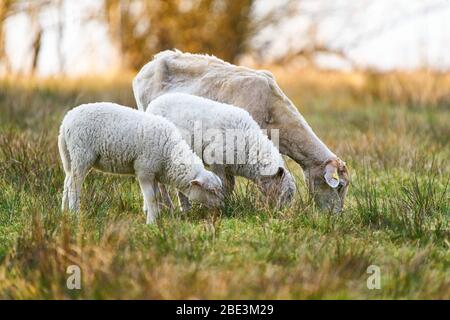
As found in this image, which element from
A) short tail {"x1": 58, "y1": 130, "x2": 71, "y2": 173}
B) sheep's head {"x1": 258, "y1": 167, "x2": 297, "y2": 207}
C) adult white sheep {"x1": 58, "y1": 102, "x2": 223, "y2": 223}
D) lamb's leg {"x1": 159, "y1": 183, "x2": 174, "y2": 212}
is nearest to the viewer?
adult white sheep {"x1": 58, "y1": 102, "x2": 223, "y2": 223}

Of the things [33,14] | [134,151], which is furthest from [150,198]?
[33,14]

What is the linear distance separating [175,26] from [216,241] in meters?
17.4

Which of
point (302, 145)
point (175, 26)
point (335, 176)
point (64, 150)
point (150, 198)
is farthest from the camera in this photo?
point (175, 26)

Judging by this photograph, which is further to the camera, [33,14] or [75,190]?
[33,14]

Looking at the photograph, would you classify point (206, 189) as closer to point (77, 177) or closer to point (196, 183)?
point (196, 183)

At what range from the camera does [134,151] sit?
6652mm

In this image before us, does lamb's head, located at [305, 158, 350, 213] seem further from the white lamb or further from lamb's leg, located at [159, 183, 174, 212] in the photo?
lamb's leg, located at [159, 183, 174, 212]

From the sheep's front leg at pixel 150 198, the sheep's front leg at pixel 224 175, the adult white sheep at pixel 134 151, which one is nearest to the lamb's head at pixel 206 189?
the adult white sheep at pixel 134 151

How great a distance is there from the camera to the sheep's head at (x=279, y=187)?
22.9ft

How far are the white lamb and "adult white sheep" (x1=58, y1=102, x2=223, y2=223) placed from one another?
0.44 metres

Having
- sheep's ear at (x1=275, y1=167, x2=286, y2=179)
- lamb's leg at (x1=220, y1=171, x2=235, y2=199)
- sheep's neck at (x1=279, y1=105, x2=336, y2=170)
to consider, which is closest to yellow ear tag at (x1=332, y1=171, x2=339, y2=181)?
sheep's neck at (x1=279, y1=105, x2=336, y2=170)

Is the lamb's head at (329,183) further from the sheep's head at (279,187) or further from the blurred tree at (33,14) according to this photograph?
the blurred tree at (33,14)

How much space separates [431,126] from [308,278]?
7.91 metres

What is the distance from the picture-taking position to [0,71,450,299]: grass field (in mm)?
4988
